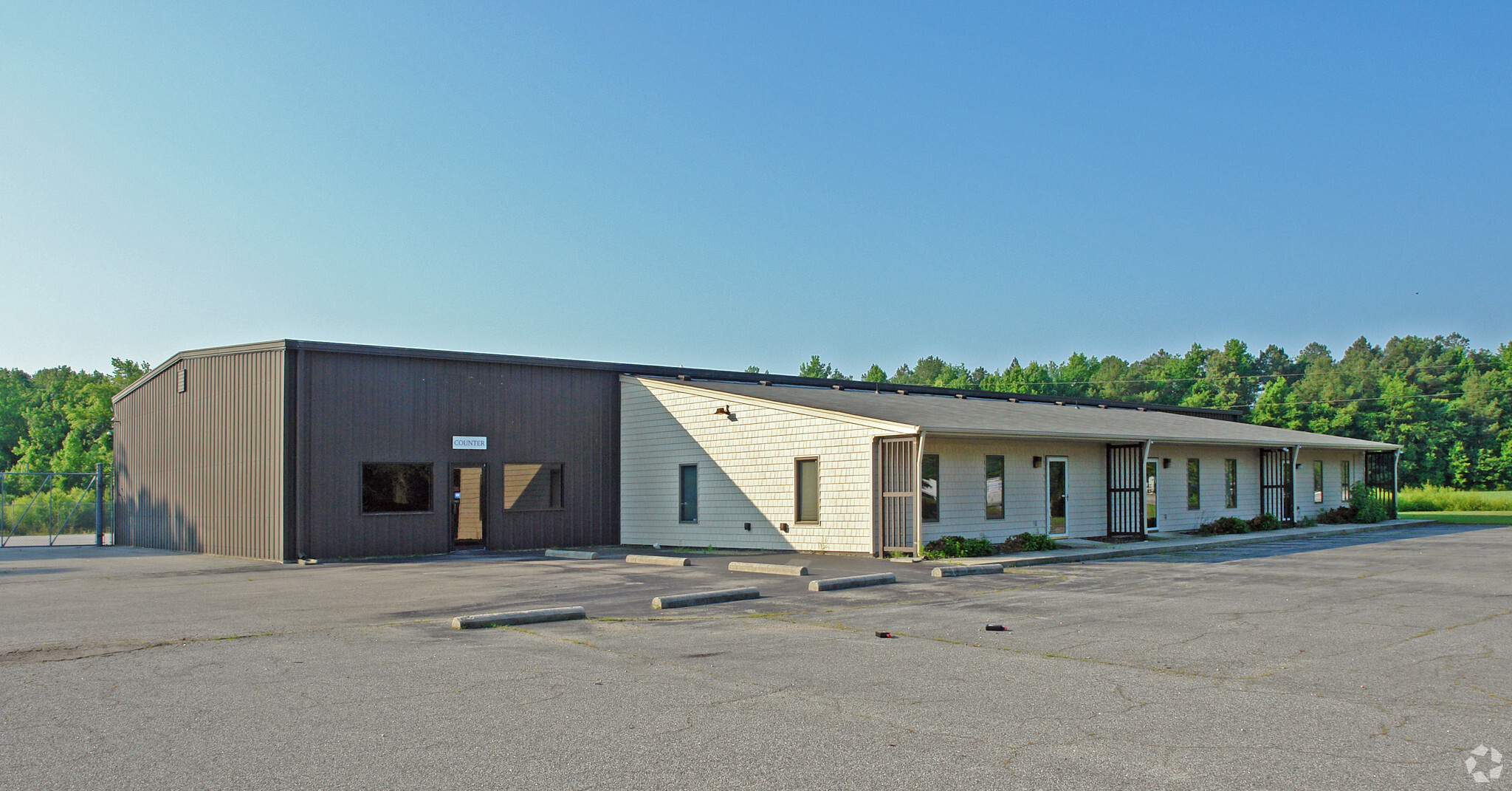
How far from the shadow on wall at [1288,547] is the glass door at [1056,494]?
8.49ft

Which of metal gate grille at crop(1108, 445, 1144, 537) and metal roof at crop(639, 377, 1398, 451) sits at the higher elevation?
metal roof at crop(639, 377, 1398, 451)

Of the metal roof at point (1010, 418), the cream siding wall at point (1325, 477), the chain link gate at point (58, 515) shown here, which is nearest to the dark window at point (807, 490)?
the metal roof at point (1010, 418)

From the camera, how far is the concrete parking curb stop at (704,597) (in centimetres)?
1199

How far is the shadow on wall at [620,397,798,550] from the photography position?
22062 millimetres

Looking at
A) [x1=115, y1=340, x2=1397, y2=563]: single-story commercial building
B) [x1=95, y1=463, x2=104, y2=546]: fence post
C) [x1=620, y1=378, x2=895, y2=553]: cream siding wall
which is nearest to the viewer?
[x1=620, y1=378, x2=895, y2=553]: cream siding wall

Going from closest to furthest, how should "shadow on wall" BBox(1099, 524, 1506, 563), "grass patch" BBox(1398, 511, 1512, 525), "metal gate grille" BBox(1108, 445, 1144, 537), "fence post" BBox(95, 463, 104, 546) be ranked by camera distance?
1. "shadow on wall" BBox(1099, 524, 1506, 563)
2. "metal gate grille" BBox(1108, 445, 1144, 537)
3. "fence post" BBox(95, 463, 104, 546)
4. "grass patch" BBox(1398, 511, 1512, 525)

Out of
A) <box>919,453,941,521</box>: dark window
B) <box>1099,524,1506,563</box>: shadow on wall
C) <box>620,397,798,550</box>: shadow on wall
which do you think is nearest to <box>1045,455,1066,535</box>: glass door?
<box>1099,524,1506,563</box>: shadow on wall

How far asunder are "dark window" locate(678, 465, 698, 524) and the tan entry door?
14.8 feet

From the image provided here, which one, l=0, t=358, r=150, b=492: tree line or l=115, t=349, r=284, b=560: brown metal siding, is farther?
l=0, t=358, r=150, b=492: tree line

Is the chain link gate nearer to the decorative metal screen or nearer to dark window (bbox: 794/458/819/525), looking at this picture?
dark window (bbox: 794/458/819/525)

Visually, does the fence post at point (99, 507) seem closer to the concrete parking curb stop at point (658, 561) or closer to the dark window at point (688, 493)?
the dark window at point (688, 493)

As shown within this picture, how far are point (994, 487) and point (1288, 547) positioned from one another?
6.82 metres

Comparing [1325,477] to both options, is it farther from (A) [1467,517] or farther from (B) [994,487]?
(B) [994,487]

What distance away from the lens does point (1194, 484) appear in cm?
2617
